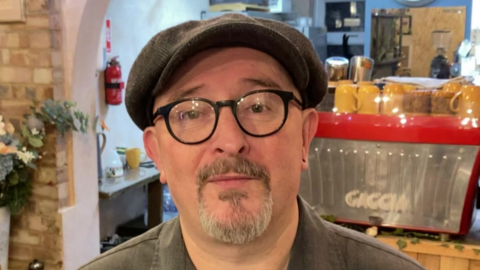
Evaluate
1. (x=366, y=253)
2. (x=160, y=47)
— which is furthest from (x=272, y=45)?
(x=366, y=253)

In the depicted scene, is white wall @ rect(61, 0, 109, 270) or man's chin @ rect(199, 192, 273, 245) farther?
white wall @ rect(61, 0, 109, 270)

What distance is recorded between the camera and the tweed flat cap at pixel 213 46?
0.92 m

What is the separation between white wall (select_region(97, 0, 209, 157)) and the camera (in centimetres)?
373

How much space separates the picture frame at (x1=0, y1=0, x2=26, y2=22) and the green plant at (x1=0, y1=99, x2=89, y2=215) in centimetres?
42

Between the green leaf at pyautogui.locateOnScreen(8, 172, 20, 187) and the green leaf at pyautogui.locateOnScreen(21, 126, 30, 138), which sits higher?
the green leaf at pyautogui.locateOnScreen(21, 126, 30, 138)

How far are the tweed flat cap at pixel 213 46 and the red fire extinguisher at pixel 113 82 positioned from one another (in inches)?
103

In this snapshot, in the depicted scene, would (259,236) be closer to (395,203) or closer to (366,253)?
(366,253)

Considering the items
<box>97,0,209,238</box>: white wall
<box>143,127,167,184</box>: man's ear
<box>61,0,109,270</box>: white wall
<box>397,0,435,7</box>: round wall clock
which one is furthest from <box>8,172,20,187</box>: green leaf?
<box>397,0,435,7</box>: round wall clock

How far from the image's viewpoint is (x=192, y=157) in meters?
0.94

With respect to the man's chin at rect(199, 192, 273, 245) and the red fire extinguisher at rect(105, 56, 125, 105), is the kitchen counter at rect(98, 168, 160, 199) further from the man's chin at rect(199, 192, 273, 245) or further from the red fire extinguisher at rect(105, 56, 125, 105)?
the man's chin at rect(199, 192, 273, 245)

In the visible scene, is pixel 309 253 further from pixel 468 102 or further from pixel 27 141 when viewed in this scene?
pixel 27 141

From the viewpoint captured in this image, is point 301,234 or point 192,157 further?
point 301,234

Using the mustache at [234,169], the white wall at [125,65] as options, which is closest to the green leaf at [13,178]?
the white wall at [125,65]

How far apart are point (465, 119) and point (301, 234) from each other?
78 cm
